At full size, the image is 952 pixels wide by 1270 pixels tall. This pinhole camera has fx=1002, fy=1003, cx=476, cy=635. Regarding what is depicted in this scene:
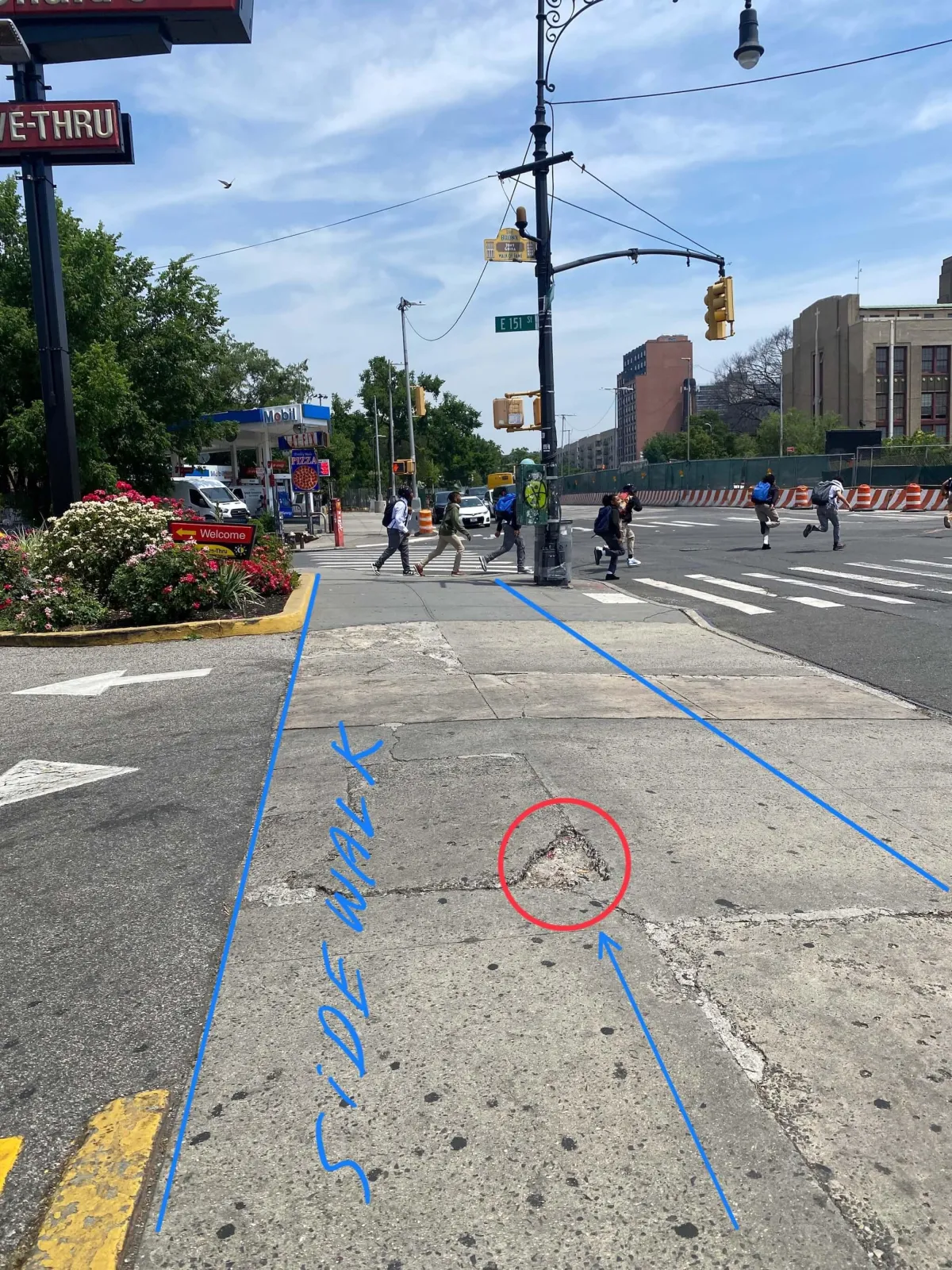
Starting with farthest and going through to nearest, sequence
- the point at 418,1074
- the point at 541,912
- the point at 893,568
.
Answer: the point at 893,568, the point at 541,912, the point at 418,1074

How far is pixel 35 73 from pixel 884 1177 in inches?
760

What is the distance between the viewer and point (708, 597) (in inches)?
647

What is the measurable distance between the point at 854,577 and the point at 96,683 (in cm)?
1346

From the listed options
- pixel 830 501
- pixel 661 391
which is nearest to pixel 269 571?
pixel 830 501

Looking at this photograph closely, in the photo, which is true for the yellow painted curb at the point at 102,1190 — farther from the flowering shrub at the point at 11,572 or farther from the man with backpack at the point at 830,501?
the man with backpack at the point at 830,501

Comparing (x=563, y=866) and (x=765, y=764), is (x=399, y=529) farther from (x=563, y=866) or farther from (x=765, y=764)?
(x=563, y=866)

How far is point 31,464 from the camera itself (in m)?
28.2

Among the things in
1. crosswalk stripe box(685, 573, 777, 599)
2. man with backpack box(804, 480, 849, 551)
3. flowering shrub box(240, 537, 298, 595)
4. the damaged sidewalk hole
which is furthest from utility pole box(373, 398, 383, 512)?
the damaged sidewalk hole

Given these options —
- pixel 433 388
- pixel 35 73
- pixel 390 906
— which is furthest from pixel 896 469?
pixel 433 388

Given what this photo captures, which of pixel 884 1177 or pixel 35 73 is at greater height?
pixel 35 73

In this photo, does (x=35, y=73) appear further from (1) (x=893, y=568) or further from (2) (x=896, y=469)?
(2) (x=896, y=469)

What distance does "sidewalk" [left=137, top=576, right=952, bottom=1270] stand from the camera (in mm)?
2531

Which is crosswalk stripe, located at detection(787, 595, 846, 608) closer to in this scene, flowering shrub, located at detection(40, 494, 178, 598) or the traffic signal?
the traffic signal

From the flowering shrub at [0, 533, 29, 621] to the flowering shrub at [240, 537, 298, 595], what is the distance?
2807mm
